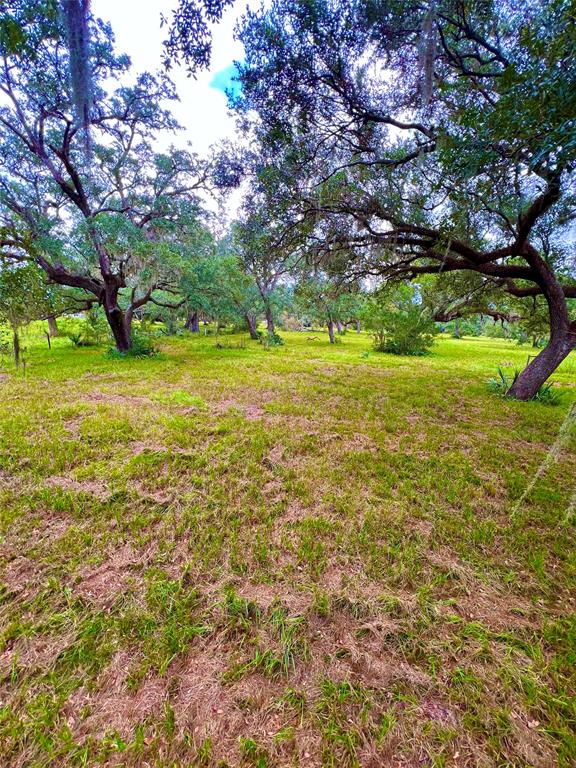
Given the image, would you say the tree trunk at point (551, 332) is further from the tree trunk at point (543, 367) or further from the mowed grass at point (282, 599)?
the mowed grass at point (282, 599)

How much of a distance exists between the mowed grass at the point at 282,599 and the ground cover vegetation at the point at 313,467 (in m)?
0.01

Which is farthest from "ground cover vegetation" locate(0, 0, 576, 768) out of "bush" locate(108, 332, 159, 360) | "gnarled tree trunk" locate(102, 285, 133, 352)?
"bush" locate(108, 332, 159, 360)

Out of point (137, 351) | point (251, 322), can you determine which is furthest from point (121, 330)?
point (251, 322)

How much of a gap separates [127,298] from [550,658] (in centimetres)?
1796

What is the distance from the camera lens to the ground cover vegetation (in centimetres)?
143

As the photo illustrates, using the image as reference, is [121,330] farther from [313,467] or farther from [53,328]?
[313,467]

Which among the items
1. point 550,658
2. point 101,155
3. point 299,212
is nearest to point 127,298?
point 101,155

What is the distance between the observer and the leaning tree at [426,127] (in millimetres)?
2992

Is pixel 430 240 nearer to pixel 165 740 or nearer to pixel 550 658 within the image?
pixel 550 658

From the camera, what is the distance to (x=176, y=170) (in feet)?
31.5

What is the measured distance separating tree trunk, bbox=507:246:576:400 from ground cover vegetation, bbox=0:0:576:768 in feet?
0.16

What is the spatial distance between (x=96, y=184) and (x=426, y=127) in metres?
9.89

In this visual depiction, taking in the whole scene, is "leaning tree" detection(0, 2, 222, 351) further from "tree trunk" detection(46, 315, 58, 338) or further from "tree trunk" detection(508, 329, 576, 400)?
"tree trunk" detection(508, 329, 576, 400)

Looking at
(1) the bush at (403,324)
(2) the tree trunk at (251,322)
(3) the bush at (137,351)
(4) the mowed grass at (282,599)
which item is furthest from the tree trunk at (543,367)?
(2) the tree trunk at (251,322)
